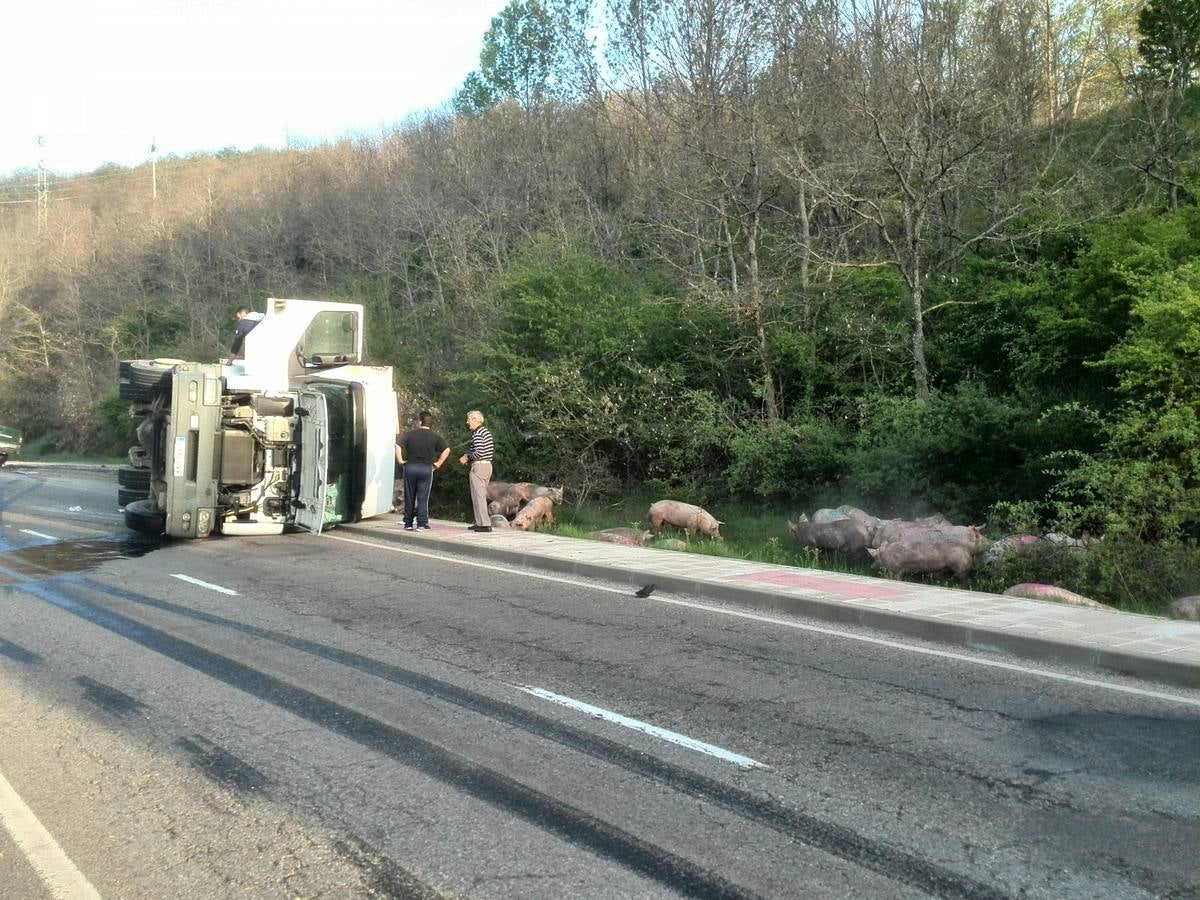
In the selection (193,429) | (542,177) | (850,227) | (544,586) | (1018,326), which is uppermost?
(542,177)

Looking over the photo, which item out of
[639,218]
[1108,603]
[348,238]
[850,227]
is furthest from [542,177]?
[1108,603]

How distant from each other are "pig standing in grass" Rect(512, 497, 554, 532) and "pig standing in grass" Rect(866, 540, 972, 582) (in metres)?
6.63

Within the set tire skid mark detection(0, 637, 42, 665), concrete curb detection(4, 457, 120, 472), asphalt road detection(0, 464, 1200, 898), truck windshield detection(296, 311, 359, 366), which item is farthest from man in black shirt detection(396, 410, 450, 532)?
concrete curb detection(4, 457, 120, 472)

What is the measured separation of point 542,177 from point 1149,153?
19.6m

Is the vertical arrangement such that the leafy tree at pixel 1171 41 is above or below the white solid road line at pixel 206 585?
above

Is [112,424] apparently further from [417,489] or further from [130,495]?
[417,489]

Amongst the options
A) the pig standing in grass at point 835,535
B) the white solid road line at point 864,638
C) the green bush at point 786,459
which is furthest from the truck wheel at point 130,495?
the pig standing in grass at point 835,535

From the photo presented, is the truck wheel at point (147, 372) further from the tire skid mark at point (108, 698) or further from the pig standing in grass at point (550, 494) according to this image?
the tire skid mark at point (108, 698)

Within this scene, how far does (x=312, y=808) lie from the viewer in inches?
199

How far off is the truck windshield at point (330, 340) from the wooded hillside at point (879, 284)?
3.91 meters

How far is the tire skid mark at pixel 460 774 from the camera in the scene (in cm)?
431

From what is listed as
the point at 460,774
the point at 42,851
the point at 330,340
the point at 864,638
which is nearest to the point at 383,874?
the point at 460,774

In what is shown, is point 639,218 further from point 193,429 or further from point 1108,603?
point 1108,603

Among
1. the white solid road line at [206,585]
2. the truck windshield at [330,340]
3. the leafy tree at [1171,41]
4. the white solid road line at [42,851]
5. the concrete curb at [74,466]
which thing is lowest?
the concrete curb at [74,466]
